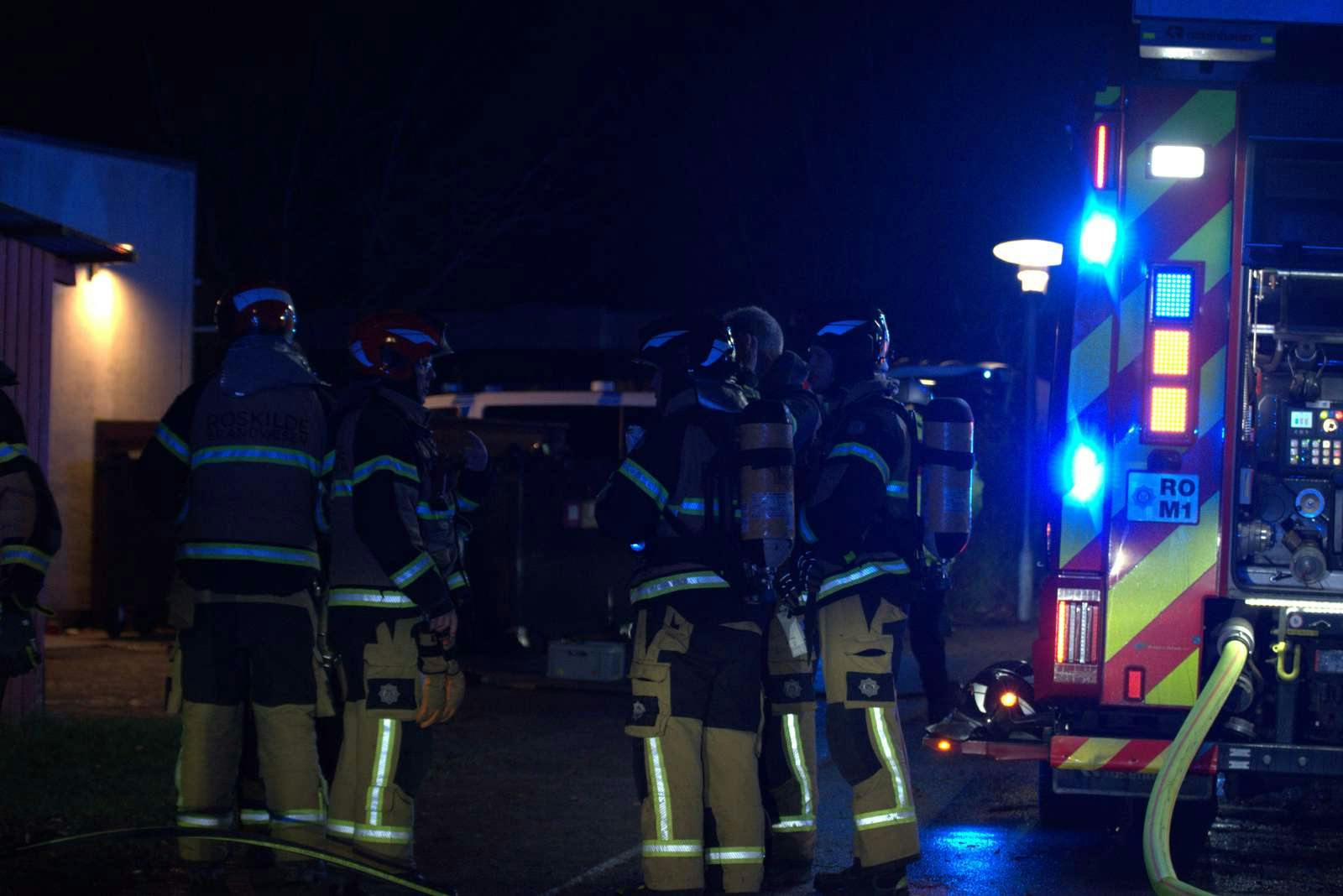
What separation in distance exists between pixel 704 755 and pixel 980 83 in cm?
1801

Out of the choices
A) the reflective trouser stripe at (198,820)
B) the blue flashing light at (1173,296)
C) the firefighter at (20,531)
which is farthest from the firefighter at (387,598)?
the blue flashing light at (1173,296)

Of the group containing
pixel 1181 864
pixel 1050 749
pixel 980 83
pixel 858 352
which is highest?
pixel 980 83

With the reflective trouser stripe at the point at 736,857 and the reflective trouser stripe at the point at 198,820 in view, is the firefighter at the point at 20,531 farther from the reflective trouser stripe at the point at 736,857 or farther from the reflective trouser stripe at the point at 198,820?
the reflective trouser stripe at the point at 736,857

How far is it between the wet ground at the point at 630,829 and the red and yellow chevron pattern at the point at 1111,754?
17.8 inches

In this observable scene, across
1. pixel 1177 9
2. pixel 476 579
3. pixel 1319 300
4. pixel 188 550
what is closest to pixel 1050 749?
pixel 1319 300

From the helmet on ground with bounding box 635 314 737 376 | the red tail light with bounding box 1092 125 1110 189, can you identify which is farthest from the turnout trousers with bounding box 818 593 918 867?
the red tail light with bounding box 1092 125 1110 189

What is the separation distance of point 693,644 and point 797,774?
918 millimetres

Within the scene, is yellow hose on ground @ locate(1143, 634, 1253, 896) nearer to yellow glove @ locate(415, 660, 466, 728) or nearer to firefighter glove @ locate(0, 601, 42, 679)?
yellow glove @ locate(415, 660, 466, 728)

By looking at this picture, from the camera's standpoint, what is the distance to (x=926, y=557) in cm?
628

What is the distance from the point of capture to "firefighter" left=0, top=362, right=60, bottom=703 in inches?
209

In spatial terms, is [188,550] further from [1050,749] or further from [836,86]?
[836,86]

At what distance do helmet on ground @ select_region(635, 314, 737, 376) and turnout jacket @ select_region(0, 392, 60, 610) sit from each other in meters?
2.05

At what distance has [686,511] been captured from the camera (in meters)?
5.43

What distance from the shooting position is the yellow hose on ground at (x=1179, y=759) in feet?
18.5
